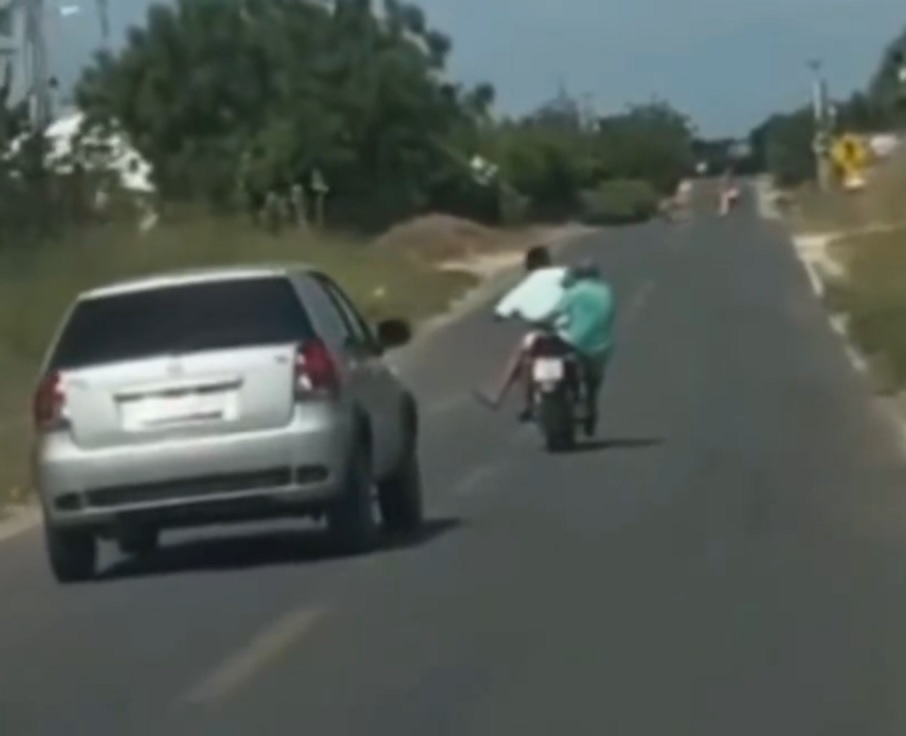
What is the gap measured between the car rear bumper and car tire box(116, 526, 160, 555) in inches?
55.6

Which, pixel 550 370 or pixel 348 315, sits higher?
pixel 348 315

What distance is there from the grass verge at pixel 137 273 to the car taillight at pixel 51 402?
7156 mm

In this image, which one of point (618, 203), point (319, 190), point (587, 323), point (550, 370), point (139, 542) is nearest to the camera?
point (139, 542)

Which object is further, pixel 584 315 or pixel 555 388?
pixel 584 315

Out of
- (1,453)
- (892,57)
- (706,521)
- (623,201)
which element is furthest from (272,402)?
(623,201)

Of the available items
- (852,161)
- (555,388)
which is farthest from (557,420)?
(852,161)

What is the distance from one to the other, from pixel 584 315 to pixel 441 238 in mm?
73618

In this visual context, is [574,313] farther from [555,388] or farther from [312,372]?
[312,372]

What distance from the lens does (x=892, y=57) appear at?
14075 cm

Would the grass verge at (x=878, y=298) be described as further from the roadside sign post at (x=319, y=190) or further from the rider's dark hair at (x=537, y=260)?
the roadside sign post at (x=319, y=190)

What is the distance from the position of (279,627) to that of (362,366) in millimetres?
4611

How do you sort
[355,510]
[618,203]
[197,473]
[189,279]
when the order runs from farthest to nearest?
[618,203]
[189,279]
[355,510]
[197,473]

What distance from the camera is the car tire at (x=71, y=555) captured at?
20422mm

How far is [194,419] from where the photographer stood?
65.9ft
